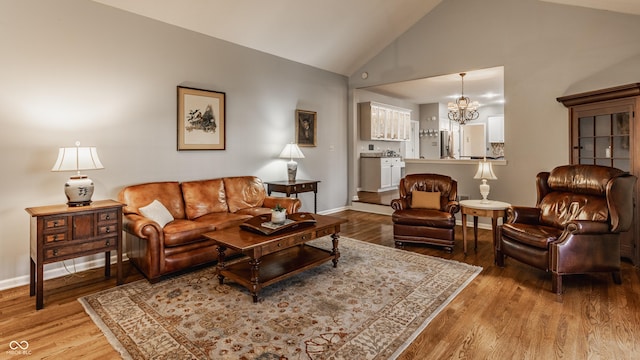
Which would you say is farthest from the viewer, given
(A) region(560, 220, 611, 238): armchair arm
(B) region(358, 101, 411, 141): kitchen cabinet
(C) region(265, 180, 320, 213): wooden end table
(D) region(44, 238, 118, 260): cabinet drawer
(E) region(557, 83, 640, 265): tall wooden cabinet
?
(B) region(358, 101, 411, 141): kitchen cabinet

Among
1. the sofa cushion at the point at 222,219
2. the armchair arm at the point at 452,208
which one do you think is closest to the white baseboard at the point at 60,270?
the sofa cushion at the point at 222,219

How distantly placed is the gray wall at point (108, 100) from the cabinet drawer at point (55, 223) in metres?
0.82

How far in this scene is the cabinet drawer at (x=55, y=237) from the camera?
108 inches

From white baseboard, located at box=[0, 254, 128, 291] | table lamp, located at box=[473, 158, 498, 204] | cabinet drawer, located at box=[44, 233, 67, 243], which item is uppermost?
table lamp, located at box=[473, 158, 498, 204]

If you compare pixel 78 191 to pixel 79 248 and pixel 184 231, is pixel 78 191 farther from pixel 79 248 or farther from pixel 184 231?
pixel 184 231

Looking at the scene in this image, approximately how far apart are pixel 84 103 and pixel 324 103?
3.96 metres

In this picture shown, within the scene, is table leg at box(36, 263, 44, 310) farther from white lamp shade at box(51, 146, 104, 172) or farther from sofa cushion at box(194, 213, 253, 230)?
sofa cushion at box(194, 213, 253, 230)

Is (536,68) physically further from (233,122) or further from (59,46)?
(59,46)

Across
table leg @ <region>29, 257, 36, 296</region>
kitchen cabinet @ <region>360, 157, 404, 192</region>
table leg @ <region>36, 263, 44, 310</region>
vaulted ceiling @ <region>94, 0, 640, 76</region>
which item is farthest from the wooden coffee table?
kitchen cabinet @ <region>360, 157, 404, 192</region>

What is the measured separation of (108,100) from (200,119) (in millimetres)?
1098

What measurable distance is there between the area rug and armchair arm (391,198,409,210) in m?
1.08

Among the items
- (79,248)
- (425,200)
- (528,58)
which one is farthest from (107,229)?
(528,58)

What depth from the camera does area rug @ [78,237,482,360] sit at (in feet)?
6.88

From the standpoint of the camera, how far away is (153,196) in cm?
381
